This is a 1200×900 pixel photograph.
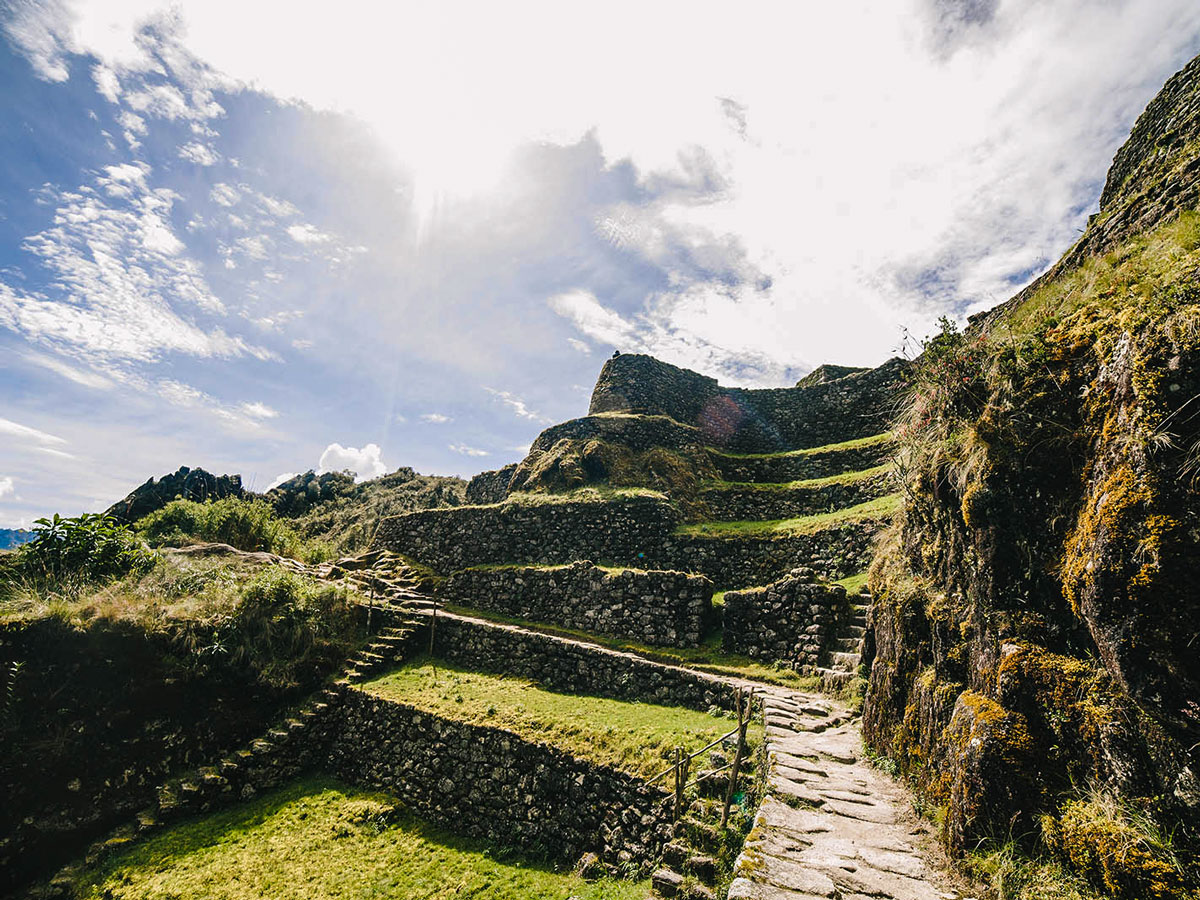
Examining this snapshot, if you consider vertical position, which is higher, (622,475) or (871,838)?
(622,475)

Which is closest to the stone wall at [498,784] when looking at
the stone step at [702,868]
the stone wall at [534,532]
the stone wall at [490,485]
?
the stone step at [702,868]

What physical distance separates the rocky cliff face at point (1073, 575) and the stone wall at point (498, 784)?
473 cm

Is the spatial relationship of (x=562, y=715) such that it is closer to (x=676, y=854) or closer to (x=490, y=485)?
(x=676, y=854)

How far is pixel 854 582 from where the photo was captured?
13195mm

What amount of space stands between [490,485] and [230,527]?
40.5ft

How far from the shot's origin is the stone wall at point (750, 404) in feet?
78.4

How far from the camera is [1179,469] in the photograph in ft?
9.65

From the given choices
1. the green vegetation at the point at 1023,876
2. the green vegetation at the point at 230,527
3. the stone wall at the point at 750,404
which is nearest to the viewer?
the green vegetation at the point at 1023,876

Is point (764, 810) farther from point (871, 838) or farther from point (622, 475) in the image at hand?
point (622, 475)

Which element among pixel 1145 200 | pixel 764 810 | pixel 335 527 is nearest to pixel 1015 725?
pixel 764 810

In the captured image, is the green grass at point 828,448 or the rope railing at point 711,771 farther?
the green grass at point 828,448

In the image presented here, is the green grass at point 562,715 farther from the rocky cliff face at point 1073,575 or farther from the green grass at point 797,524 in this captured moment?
the green grass at point 797,524

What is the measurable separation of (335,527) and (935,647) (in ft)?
110

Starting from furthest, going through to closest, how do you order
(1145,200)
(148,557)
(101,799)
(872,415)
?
(872,415)
(148,557)
(101,799)
(1145,200)
